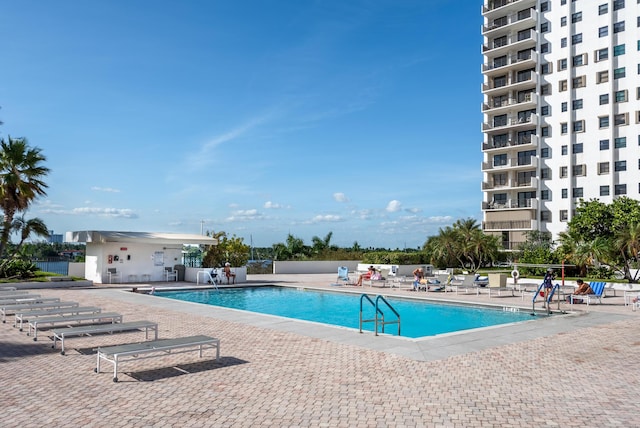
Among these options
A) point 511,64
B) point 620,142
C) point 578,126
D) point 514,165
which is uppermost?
point 511,64

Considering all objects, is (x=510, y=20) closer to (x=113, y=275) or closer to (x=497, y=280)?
(x=497, y=280)

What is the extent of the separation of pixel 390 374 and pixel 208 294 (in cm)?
1736

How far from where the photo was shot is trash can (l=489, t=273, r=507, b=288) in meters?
23.4

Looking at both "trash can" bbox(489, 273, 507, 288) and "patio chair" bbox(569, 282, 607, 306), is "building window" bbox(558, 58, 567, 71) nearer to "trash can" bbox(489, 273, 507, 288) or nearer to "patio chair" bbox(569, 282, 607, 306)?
"trash can" bbox(489, 273, 507, 288)

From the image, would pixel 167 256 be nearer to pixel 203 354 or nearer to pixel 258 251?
pixel 203 354

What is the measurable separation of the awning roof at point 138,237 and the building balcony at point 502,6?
4480 cm

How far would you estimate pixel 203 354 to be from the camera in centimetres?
960

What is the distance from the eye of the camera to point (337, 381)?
767cm

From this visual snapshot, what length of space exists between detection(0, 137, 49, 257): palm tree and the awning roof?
3044 mm

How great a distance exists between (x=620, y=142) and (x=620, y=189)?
4500 millimetres

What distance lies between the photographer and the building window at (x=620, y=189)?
4738cm

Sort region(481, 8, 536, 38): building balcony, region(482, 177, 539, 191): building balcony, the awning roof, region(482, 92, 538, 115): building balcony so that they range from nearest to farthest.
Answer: the awning roof, region(482, 177, 539, 191): building balcony, region(482, 92, 538, 115): building balcony, region(481, 8, 536, 38): building balcony

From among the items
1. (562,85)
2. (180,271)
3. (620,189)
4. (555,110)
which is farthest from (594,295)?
(562,85)

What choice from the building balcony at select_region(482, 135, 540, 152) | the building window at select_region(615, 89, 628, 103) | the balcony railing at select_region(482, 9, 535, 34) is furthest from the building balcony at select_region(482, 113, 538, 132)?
the balcony railing at select_region(482, 9, 535, 34)
